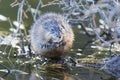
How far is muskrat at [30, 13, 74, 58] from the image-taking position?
23.6 ft

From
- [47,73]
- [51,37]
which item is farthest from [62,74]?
[51,37]

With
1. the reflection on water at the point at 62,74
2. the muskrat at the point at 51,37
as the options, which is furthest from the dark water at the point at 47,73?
the muskrat at the point at 51,37

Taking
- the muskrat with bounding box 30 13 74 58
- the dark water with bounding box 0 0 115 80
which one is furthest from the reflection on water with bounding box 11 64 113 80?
the muskrat with bounding box 30 13 74 58

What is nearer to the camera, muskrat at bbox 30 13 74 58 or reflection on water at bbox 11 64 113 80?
reflection on water at bbox 11 64 113 80

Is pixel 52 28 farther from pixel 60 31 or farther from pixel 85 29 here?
pixel 85 29

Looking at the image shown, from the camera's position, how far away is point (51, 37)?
281 inches

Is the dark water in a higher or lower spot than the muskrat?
lower

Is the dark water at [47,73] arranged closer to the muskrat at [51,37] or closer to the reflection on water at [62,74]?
the reflection on water at [62,74]

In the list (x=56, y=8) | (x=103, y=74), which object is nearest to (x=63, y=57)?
(x=103, y=74)

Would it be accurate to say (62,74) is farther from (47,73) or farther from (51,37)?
(51,37)

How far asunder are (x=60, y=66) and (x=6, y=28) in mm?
1944

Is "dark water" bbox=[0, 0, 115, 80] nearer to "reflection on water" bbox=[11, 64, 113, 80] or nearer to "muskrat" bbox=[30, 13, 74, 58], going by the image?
"reflection on water" bbox=[11, 64, 113, 80]

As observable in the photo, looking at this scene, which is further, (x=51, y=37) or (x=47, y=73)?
(x=51, y=37)

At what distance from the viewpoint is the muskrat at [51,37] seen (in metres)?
7.19
